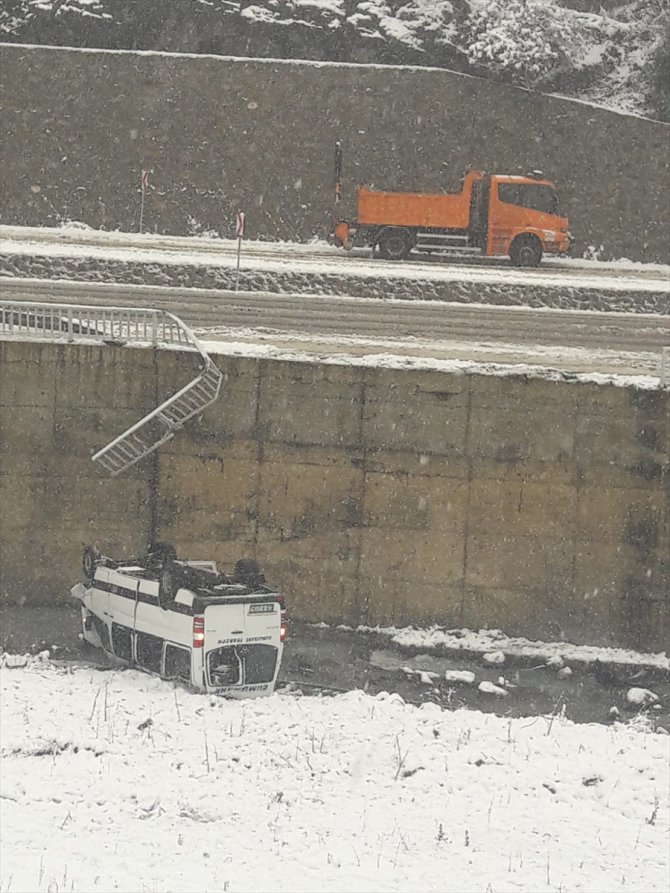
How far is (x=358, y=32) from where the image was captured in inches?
1347

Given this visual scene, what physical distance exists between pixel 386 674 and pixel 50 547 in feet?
20.3

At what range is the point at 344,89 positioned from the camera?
3241cm

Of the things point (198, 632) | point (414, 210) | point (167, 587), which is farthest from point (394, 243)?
point (198, 632)

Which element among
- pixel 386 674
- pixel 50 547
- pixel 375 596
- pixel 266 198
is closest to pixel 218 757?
pixel 386 674

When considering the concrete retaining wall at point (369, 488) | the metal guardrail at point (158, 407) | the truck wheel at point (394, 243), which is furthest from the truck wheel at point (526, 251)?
the metal guardrail at point (158, 407)

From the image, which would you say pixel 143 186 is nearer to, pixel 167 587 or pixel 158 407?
pixel 158 407

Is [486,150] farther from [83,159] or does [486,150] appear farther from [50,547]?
[50,547]

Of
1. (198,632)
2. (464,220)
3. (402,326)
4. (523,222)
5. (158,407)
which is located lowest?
(198,632)

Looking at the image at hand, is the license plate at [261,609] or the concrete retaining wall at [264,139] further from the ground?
Answer: the concrete retaining wall at [264,139]

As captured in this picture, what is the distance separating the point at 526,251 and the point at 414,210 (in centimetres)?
307

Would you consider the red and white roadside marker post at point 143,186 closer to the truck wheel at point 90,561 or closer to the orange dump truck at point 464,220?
the orange dump truck at point 464,220

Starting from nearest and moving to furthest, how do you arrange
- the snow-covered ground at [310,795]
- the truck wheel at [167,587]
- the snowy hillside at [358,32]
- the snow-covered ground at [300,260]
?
the snow-covered ground at [310,795]
the truck wheel at [167,587]
the snow-covered ground at [300,260]
the snowy hillside at [358,32]

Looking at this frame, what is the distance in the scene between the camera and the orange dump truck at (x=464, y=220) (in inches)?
1096

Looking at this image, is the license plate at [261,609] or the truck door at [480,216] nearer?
the license plate at [261,609]
